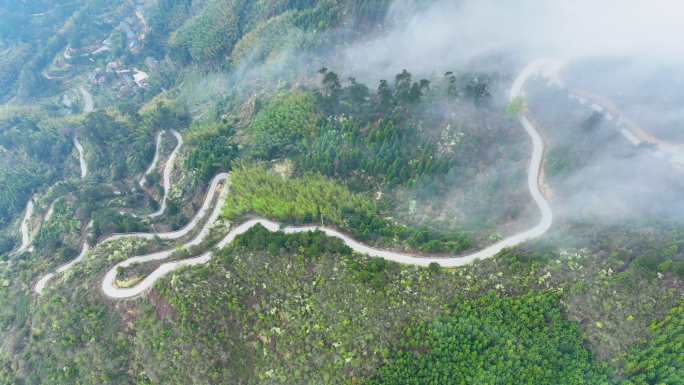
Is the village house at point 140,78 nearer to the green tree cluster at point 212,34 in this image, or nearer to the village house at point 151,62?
the village house at point 151,62

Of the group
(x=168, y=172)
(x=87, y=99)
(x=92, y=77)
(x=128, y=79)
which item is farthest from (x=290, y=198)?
(x=92, y=77)

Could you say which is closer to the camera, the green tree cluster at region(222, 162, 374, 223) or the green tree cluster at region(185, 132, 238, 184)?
the green tree cluster at region(222, 162, 374, 223)

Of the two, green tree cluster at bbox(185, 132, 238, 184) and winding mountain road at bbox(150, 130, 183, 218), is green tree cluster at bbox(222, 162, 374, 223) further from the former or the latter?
winding mountain road at bbox(150, 130, 183, 218)

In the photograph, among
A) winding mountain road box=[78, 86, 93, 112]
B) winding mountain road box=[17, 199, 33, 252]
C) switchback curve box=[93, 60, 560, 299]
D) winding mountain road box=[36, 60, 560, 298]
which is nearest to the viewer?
switchback curve box=[93, 60, 560, 299]

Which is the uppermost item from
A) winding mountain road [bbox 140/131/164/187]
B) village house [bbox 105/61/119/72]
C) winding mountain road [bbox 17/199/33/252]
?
village house [bbox 105/61/119/72]

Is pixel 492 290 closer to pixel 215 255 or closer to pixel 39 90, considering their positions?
pixel 215 255

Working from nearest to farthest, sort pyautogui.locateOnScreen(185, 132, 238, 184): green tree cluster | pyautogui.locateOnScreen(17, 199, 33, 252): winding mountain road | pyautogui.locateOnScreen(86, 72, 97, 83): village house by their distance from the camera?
pyautogui.locateOnScreen(185, 132, 238, 184): green tree cluster < pyautogui.locateOnScreen(17, 199, 33, 252): winding mountain road < pyautogui.locateOnScreen(86, 72, 97, 83): village house

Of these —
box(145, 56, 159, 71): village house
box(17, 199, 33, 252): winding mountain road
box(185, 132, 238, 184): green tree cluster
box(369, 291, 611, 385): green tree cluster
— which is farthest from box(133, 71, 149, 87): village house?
box(369, 291, 611, 385): green tree cluster

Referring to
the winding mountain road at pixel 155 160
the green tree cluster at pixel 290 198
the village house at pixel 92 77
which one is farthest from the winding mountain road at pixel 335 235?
the village house at pixel 92 77
